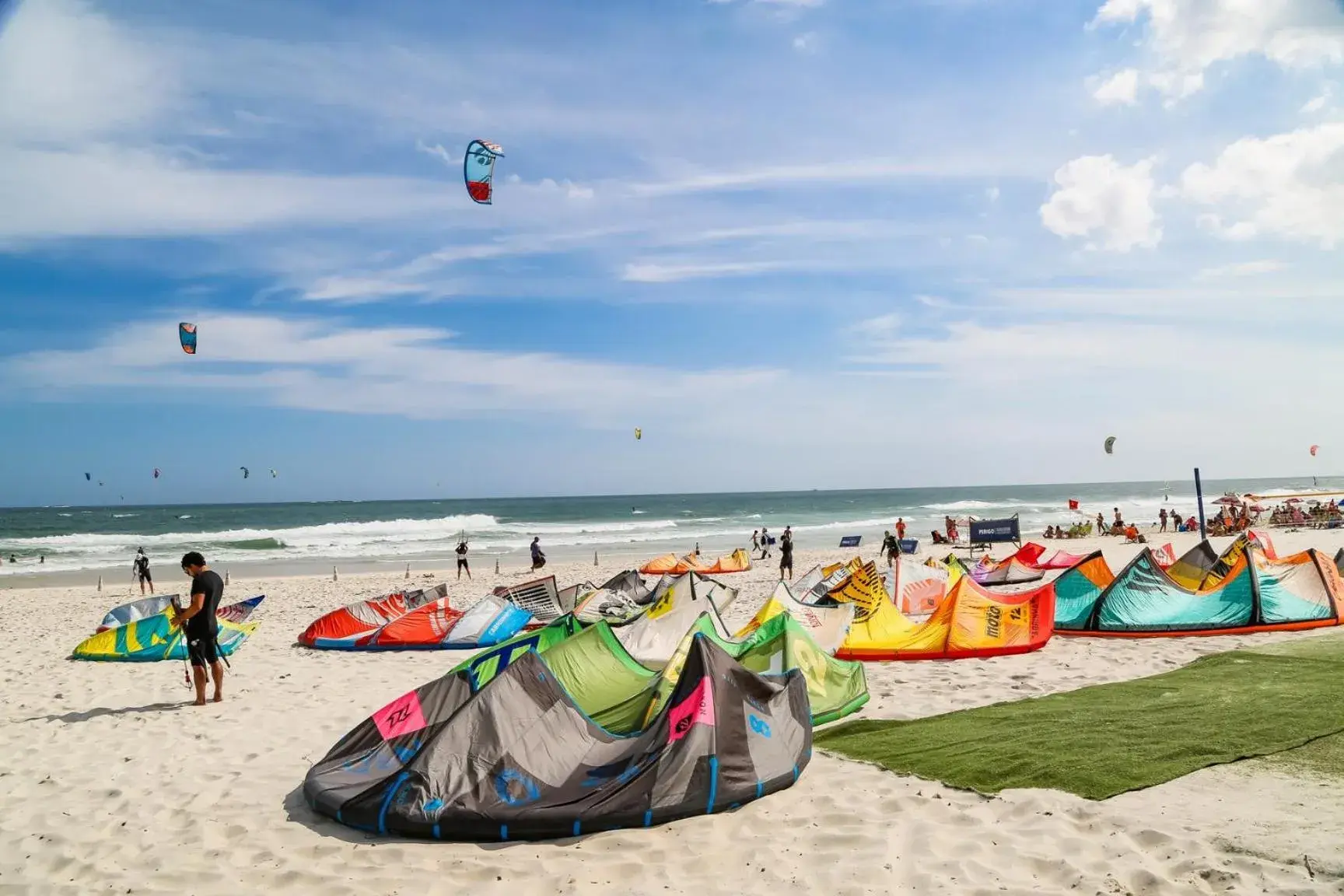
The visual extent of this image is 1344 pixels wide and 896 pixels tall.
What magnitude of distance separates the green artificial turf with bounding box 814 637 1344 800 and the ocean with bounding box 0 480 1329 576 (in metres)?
30.9

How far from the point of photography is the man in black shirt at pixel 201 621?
327 inches

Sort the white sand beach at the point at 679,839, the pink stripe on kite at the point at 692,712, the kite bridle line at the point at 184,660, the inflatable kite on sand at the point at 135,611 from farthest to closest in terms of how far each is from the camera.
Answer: the inflatable kite on sand at the point at 135,611 < the kite bridle line at the point at 184,660 < the pink stripe on kite at the point at 692,712 < the white sand beach at the point at 679,839

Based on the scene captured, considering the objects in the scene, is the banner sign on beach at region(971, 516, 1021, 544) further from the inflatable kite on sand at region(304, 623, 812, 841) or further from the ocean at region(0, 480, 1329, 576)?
the inflatable kite on sand at region(304, 623, 812, 841)

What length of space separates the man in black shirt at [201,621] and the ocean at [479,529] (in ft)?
95.5

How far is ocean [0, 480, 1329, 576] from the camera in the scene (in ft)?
140

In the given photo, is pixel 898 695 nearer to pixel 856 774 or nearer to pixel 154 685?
pixel 856 774

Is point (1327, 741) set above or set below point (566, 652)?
below

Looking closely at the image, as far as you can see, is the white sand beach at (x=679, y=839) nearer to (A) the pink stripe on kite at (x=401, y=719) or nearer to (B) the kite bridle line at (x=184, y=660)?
(A) the pink stripe on kite at (x=401, y=719)

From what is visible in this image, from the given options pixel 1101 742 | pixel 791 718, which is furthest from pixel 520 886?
pixel 1101 742

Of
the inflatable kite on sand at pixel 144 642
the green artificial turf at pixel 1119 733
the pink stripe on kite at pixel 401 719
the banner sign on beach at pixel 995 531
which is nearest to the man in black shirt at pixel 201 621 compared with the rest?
the pink stripe on kite at pixel 401 719

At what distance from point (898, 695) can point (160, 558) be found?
41759 mm

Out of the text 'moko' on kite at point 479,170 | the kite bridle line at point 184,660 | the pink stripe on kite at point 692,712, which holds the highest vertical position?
the text 'moko' on kite at point 479,170

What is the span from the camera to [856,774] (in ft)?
19.3

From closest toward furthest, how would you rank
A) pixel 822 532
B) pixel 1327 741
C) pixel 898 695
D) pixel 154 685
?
1. pixel 1327 741
2. pixel 898 695
3. pixel 154 685
4. pixel 822 532
